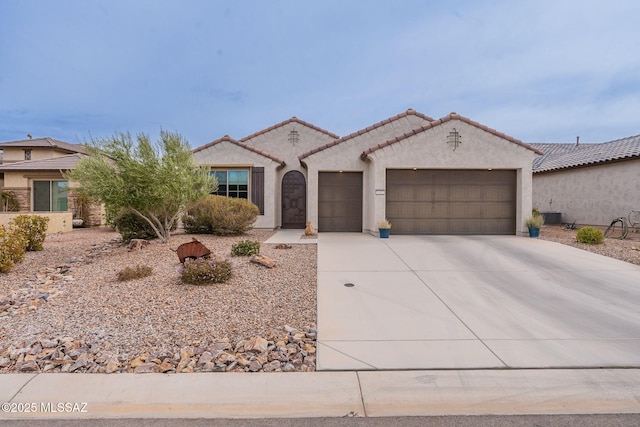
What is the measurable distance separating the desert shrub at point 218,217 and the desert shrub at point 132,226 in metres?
1.34

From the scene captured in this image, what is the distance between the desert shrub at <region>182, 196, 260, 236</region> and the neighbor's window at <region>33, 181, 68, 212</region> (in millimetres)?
10370

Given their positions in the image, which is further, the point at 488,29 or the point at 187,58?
the point at 187,58

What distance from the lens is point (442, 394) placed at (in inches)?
116

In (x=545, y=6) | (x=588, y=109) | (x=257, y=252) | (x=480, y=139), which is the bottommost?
(x=257, y=252)

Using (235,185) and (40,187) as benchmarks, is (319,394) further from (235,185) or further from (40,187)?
(40,187)

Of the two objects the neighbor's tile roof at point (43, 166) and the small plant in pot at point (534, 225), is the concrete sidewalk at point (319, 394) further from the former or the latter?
the neighbor's tile roof at point (43, 166)

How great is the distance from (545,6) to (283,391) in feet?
49.7

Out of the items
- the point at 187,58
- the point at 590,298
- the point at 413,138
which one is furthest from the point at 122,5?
the point at 590,298

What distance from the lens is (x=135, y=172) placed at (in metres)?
8.26

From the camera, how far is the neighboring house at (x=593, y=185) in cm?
1288

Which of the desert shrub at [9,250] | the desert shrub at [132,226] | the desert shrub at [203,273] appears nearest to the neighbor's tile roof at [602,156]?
the desert shrub at [203,273]

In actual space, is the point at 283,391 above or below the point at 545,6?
below

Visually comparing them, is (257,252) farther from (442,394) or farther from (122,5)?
(122,5)

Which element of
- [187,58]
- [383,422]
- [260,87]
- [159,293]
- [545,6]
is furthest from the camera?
[260,87]
